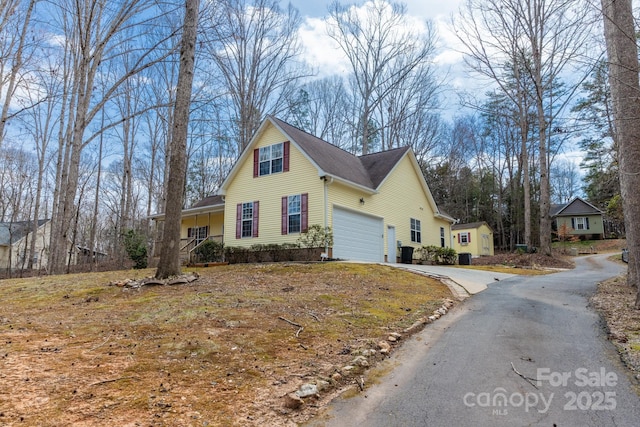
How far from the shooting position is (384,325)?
5.41m

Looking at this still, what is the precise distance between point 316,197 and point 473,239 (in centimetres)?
2193

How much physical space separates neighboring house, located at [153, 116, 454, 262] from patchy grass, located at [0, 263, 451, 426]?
6543mm

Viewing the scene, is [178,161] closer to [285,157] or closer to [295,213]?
[295,213]

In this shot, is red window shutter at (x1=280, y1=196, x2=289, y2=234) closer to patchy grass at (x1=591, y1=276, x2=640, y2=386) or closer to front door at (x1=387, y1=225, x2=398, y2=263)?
front door at (x1=387, y1=225, x2=398, y2=263)

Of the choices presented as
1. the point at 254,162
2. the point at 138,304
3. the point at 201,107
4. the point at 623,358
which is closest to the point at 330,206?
the point at 254,162

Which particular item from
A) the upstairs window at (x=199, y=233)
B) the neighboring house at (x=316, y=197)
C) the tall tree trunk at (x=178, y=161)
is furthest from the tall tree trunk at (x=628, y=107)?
the upstairs window at (x=199, y=233)

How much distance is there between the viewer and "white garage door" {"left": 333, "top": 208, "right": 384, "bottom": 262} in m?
14.4

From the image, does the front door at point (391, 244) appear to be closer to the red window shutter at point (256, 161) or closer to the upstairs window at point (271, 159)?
the upstairs window at point (271, 159)

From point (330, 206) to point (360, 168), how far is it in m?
4.90

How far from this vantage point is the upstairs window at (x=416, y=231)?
1902 cm

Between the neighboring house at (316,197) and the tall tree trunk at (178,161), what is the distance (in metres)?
5.96

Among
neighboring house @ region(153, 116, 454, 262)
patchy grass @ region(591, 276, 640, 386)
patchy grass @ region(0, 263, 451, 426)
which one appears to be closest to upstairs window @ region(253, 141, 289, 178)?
neighboring house @ region(153, 116, 454, 262)

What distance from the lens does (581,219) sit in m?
38.2

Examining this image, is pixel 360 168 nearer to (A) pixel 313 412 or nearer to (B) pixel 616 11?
(B) pixel 616 11
